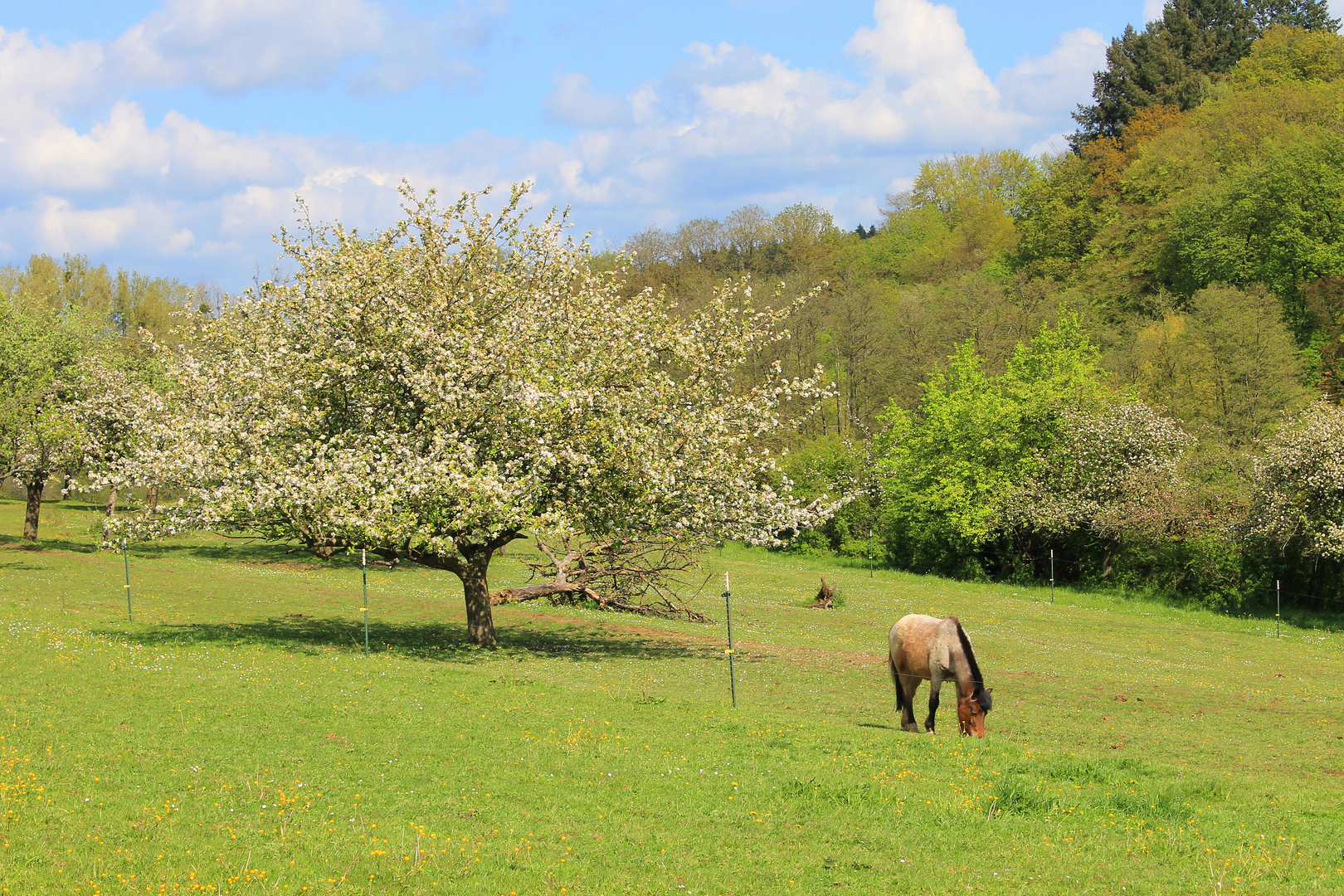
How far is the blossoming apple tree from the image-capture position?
21016 millimetres

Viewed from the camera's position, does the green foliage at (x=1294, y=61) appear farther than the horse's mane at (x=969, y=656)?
Yes

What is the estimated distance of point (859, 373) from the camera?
83625 mm

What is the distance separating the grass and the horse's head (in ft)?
2.22

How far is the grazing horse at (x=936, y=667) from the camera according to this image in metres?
16.7

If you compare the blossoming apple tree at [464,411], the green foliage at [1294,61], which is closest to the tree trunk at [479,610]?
the blossoming apple tree at [464,411]

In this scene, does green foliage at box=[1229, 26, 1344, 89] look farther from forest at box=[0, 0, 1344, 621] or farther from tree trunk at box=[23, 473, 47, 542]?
tree trunk at box=[23, 473, 47, 542]

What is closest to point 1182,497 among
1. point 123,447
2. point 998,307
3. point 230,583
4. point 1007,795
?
point 998,307

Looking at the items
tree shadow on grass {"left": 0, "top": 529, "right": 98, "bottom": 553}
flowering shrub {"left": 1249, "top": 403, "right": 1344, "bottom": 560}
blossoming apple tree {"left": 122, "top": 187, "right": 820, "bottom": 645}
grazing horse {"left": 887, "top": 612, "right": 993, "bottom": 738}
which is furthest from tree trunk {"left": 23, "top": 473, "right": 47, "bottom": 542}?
flowering shrub {"left": 1249, "top": 403, "right": 1344, "bottom": 560}

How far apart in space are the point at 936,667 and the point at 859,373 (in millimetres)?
68422

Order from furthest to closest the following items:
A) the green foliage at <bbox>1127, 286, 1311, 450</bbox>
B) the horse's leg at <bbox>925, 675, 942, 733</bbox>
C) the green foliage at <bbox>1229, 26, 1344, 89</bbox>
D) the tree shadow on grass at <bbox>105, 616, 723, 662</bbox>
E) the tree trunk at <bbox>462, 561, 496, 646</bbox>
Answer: the green foliage at <bbox>1229, 26, 1344, 89</bbox> < the green foliage at <bbox>1127, 286, 1311, 450</bbox> < the tree trunk at <bbox>462, 561, 496, 646</bbox> < the tree shadow on grass at <bbox>105, 616, 723, 662</bbox> < the horse's leg at <bbox>925, 675, 942, 733</bbox>

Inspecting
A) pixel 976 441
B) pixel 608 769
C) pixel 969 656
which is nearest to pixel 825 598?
pixel 976 441

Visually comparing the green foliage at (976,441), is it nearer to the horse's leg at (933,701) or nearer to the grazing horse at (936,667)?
the grazing horse at (936,667)

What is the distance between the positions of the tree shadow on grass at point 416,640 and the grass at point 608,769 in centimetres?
20

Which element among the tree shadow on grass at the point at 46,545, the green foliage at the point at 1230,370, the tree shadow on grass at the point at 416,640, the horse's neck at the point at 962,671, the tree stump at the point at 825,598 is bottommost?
the tree stump at the point at 825,598
